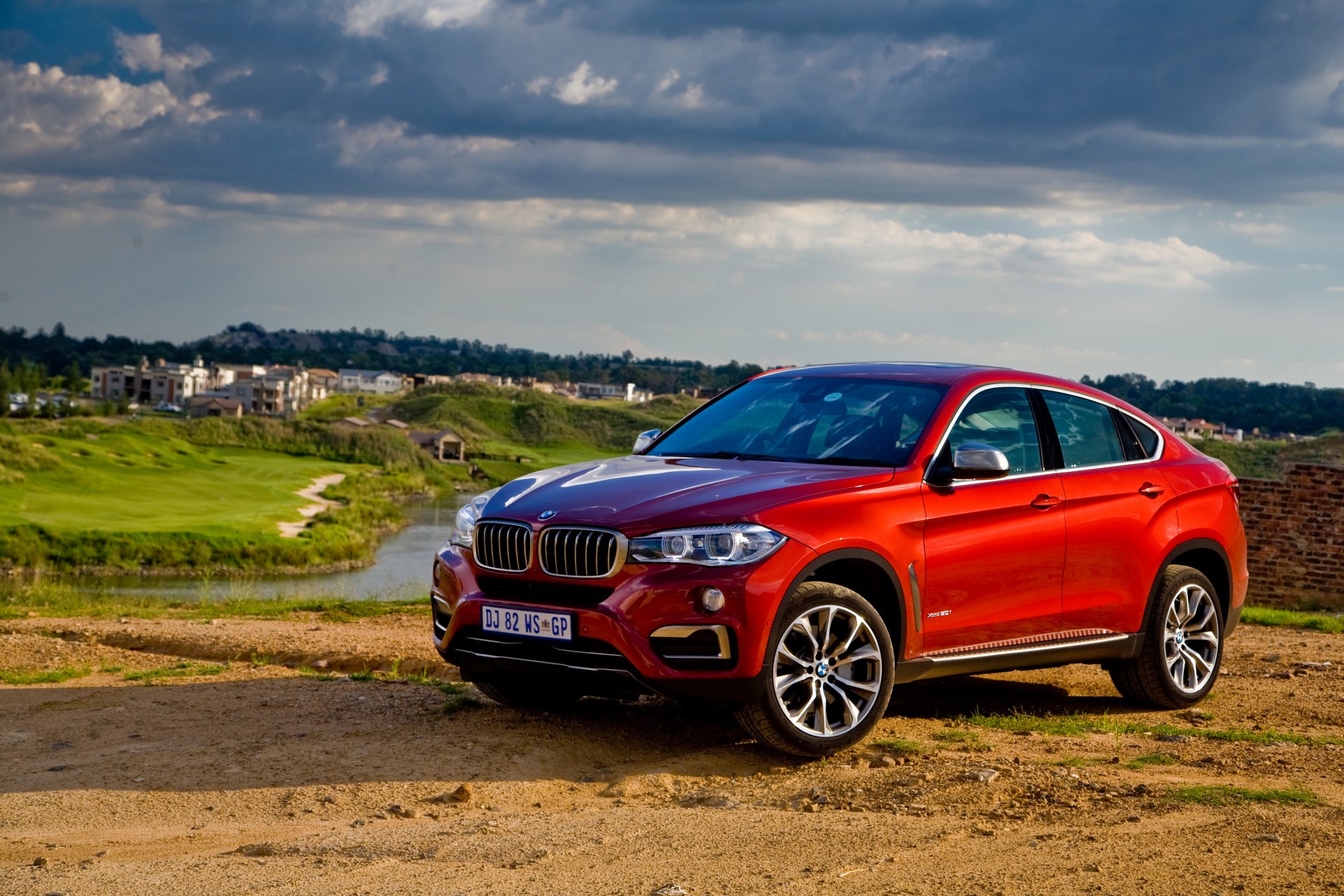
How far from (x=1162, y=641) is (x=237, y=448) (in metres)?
108

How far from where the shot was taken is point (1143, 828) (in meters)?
5.33

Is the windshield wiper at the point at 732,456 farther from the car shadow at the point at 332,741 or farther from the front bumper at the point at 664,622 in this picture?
the car shadow at the point at 332,741

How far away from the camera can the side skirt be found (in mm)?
6922

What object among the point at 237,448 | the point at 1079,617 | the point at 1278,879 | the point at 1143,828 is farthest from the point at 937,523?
the point at 237,448

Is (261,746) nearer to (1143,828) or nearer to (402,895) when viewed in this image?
(402,895)

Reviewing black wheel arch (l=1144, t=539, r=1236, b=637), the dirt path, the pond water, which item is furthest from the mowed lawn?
black wheel arch (l=1144, t=539, r=1236, b=637)

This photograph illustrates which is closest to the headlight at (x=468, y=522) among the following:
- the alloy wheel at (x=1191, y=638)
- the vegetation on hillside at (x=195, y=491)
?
the alloy wheel at (x=1191, y=638)

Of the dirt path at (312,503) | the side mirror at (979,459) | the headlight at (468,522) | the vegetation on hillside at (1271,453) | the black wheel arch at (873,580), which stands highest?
the side mirror at (979,459)

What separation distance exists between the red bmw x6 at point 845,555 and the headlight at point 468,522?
1.2 inches

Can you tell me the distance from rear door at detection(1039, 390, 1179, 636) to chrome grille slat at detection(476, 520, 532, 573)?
116 inches

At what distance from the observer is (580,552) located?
6336 mm

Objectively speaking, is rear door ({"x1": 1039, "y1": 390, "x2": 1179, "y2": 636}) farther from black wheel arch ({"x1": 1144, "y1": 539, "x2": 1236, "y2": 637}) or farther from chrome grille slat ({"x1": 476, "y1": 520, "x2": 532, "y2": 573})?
chrome grille slat ({"x1": 476, "y1": 520, "x2": 532, "y2": 573})

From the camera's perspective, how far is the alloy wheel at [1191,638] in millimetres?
8336

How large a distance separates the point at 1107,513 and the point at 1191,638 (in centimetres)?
127
